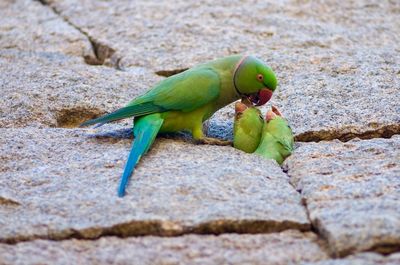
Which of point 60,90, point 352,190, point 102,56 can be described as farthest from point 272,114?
point 102,56

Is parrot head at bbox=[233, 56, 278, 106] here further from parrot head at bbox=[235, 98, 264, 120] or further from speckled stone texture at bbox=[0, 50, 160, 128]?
speckled stone texture at bbox=[0, 50, 160, 128]

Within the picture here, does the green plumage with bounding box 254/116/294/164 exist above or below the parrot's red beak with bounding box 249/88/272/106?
below

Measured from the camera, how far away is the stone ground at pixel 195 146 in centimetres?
282

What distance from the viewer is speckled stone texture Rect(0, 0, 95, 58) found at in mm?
5281

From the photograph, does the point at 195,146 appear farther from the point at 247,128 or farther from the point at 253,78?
the point at 253,78

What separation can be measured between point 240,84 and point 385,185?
0.98 meters

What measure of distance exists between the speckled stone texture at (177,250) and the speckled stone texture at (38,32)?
97.2 inches

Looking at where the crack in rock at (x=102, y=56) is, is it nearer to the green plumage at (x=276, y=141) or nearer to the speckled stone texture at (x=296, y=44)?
the speckled stone texture at (x=296, y=44)

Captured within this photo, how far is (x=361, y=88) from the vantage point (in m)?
4.31

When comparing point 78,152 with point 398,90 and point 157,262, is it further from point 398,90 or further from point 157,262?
point 398,90

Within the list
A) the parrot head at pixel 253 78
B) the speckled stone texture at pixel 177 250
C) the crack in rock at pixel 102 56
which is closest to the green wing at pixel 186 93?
the parrot head at pixel 253 78

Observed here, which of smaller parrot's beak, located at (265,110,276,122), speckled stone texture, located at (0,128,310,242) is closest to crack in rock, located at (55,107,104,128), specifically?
speckled stone texture, located at (0,128,310,242)

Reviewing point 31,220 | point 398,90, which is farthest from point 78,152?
point 398,90

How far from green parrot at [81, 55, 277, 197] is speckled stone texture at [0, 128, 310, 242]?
0.37 feet
